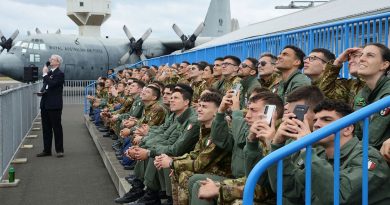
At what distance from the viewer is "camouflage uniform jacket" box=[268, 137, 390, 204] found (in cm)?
259

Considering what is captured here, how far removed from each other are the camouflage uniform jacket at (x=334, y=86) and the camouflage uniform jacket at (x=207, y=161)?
101 cm

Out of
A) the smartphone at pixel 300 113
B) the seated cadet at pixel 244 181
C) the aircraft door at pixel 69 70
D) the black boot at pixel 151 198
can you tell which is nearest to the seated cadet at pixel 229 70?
the black boot at pixel 151 198

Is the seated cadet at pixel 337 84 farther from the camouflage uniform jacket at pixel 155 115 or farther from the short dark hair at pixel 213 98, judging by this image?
the camouflage uniform jacket at pixel 155 115

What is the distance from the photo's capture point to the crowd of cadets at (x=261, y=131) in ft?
8.89

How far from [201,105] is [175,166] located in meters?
0.58

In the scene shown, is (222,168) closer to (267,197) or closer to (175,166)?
(175,166)

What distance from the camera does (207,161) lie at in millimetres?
4363

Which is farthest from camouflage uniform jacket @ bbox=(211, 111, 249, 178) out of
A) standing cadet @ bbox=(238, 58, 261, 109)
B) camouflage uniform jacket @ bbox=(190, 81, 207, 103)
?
camouflage uniform jacket @ bbox=(190, 81, 207, 103)

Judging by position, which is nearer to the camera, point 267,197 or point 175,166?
point 267,197

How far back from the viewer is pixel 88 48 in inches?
1113

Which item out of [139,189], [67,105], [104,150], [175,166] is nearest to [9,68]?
[67,105]

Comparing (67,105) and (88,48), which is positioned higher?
(88,48)

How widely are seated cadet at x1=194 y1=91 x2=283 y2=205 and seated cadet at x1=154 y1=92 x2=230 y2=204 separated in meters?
0.35

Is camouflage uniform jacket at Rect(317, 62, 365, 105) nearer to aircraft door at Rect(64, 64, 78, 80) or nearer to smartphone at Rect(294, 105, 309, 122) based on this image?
smartphone at Rect(294, 105, 309, 122)
